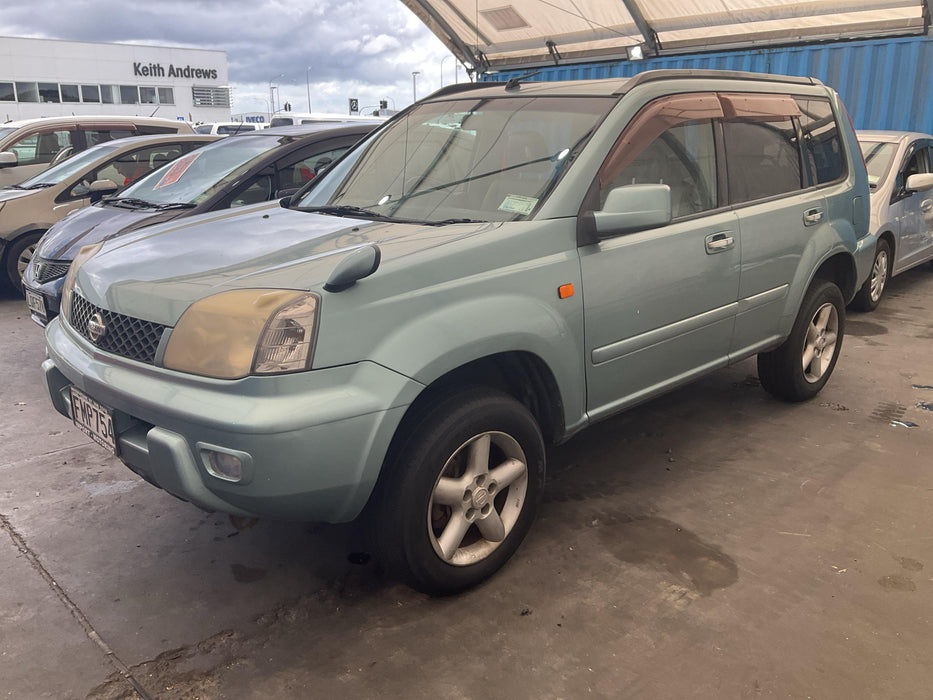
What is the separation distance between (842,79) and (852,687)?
8819 mm

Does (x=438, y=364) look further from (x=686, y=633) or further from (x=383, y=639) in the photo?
(x=686, y=633)

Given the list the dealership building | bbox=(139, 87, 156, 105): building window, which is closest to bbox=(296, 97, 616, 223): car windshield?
the dealership building

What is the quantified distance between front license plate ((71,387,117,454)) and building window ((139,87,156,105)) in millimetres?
45514

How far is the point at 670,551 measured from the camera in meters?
2.94

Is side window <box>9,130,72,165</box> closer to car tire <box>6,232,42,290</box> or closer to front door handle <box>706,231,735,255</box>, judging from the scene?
car tire <box>6,232,42,290</box>

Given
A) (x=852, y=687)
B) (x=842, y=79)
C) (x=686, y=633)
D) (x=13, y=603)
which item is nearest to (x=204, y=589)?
(x=13, y=603)

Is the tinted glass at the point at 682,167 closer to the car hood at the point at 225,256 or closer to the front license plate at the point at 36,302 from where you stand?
the car hood at the point at 225,256

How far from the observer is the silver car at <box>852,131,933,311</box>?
659cm

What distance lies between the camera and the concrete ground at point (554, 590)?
7.48ft

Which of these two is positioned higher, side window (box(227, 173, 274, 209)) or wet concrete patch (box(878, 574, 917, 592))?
side window (box(227, 173, 274, 209))

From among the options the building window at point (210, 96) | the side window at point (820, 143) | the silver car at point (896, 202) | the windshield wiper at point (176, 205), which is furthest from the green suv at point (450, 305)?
the building window at point (210, 96)

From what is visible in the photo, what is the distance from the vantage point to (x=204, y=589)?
2752 mm

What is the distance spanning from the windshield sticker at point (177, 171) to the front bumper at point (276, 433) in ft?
13.2

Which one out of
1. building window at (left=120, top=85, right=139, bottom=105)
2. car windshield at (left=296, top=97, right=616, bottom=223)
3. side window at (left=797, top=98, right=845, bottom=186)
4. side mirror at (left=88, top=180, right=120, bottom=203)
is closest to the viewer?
car windshield at (left=296, top=97, right=616, bottom=223)
